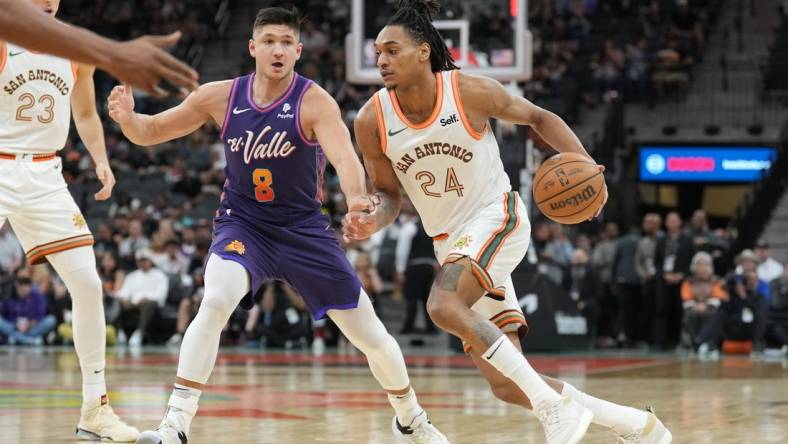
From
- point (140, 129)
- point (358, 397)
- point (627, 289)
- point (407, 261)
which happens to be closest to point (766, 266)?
point (627, 289)

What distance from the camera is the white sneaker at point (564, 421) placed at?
17.9ft

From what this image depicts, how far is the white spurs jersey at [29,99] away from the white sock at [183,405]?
170cm

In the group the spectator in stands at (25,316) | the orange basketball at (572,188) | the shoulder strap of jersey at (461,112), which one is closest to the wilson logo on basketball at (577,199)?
the orange basketball at (572,188)

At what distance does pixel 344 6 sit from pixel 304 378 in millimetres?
16347

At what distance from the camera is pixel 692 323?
16.0 meters

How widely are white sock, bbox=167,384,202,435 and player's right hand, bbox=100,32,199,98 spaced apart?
8.02 feet

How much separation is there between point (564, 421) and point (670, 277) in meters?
11.3

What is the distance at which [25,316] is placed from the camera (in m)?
18.1

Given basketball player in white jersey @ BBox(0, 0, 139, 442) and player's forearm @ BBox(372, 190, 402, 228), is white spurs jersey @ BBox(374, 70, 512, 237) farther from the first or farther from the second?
basketball player in white jersey @ BBox(0, 0, 139, 442)

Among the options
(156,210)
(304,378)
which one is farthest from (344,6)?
(304,378)

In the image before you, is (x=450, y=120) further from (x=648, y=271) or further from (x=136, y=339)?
(x=136, y=339)

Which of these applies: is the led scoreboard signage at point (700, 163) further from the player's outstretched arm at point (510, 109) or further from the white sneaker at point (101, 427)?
the white sneaker at point (101, 427)

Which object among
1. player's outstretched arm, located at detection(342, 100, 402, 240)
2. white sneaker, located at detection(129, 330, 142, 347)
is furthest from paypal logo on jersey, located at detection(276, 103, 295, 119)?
white sneaker, located at detection(129, 330, 142, 347)

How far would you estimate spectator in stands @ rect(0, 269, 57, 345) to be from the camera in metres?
18.0
